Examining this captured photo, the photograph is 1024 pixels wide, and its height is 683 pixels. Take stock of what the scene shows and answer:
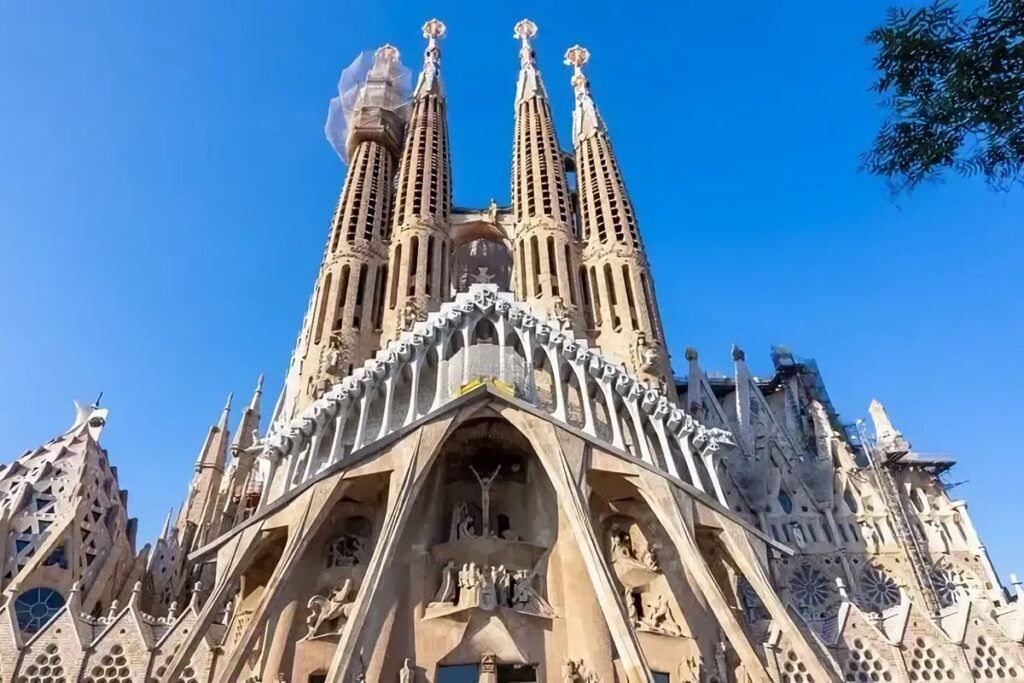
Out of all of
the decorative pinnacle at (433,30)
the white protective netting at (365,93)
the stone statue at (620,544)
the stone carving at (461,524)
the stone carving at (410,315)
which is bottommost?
the stone statue at (620,544)

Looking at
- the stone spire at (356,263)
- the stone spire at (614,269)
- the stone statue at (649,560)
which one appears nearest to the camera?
the stone statue at (649,560)

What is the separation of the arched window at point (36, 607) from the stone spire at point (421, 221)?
9.09 metres

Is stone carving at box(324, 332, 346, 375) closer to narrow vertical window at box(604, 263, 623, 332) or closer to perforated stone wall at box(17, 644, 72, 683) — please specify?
narrow vertical window at box(604, 263, 623, 332)

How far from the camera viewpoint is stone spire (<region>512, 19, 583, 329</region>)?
759 inches

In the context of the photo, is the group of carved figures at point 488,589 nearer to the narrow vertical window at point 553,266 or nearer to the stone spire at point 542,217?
the stone spire at point 542,217

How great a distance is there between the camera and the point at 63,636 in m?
11.9

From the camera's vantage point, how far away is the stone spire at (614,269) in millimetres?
17547

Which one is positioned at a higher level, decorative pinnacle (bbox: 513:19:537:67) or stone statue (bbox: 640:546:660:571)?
decorative pinnacle (bbox: 513:19:537:67)

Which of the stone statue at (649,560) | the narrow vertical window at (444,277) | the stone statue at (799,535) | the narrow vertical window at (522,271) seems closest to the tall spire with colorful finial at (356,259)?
the narrow vertical window at (444,277)

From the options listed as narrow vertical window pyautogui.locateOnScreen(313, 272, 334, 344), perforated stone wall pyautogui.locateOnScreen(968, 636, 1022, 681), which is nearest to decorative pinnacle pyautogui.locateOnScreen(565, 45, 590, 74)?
narrow vertical window pyautogui.locateOnScreen(313, 272, 334, 344)

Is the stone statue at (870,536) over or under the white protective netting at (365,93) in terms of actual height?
under

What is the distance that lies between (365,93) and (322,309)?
1164 cm

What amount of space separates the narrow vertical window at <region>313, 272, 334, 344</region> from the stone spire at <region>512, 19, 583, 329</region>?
548cm

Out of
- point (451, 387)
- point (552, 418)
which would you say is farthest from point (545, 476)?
point (451, 387)
